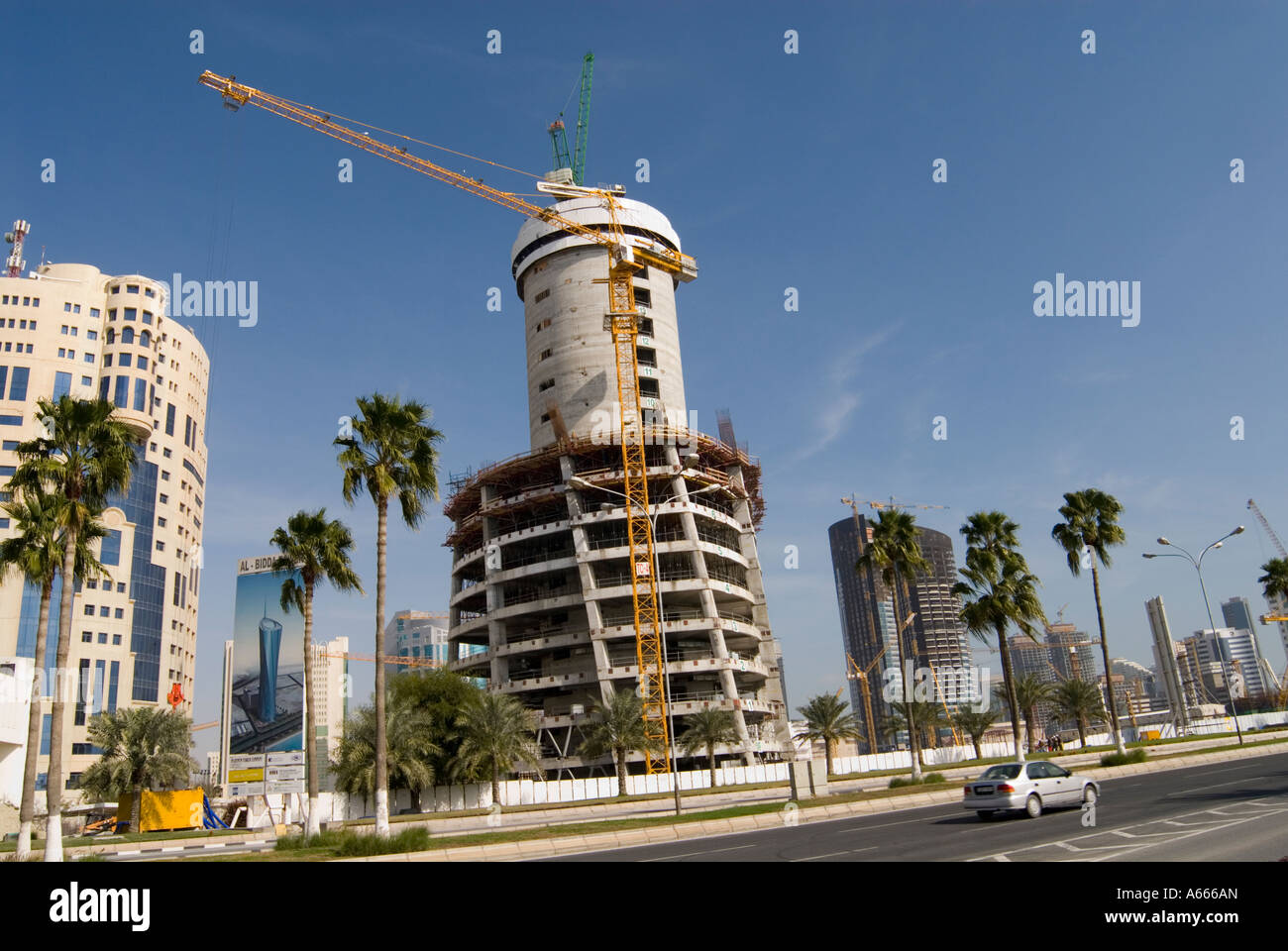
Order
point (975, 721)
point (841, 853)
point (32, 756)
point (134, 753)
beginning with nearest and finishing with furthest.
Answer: point (841, 853) → point (32, 756) → point (134, 753) → point (975, 721)

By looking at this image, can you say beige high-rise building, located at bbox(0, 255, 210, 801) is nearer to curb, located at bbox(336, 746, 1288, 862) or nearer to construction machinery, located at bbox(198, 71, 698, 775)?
construction machinery, located at bbox(198, 71, 698, 775)

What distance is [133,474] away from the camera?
10638cm

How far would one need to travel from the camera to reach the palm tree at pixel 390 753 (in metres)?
51.0

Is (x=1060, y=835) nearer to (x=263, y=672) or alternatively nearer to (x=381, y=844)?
(x=381, y=844)

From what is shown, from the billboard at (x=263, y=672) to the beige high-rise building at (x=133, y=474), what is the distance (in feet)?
78.1

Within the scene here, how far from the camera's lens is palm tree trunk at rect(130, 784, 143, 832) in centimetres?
5006

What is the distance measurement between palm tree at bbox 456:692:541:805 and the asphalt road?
29.5 m

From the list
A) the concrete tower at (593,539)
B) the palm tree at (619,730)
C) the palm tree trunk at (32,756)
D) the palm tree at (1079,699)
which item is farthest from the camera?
the concrete tower at (593,539)

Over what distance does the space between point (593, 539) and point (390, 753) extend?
Result: 30142 millimetres

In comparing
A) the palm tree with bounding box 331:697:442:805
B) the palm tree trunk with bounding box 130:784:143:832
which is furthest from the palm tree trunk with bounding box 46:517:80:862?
the palm tree trunk with bounding box 130:784:143:832

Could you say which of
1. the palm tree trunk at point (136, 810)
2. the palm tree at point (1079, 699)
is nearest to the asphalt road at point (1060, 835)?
the palm tree trunk at point (136, 810)

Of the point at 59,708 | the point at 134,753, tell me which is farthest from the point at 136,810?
the point at 59,708

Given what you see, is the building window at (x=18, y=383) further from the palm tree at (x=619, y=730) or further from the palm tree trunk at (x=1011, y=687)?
the palm tree trunk at (x=1011, y=687)
